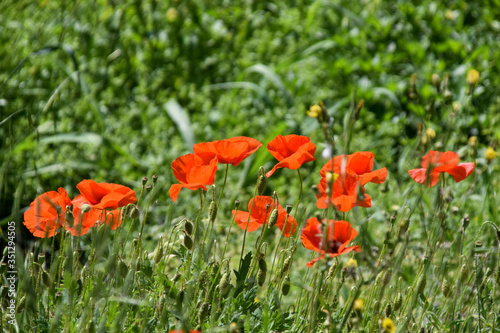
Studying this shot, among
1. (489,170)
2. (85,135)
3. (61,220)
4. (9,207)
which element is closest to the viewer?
(61,220)

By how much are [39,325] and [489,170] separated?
1726 mm

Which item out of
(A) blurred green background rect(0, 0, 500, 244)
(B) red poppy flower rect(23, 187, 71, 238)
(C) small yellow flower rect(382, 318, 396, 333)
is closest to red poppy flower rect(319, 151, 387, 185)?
(C) small yellow flower rect(382, 318, 396, 333)

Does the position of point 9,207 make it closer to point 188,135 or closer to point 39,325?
point 188,135

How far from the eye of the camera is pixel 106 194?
134cm

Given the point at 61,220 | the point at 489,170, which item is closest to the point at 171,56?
the point at 489,170

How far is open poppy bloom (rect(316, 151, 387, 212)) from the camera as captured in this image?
3.85ft

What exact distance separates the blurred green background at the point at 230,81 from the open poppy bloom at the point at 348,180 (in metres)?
1.28

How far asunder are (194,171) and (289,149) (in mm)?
260

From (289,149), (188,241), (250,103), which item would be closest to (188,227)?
(188,241)

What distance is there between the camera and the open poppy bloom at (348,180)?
1.17m

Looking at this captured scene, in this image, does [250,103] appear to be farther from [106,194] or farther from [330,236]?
[330,236]

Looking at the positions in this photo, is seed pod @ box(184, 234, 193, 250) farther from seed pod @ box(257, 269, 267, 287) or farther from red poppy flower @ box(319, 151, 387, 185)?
red poppy flower @ box(319, 151, 387, 185)

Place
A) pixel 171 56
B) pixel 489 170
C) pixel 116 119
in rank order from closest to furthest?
pixel 489 170
pixel 116 119
pixel 171 56

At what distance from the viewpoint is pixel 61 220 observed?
1308 mm
